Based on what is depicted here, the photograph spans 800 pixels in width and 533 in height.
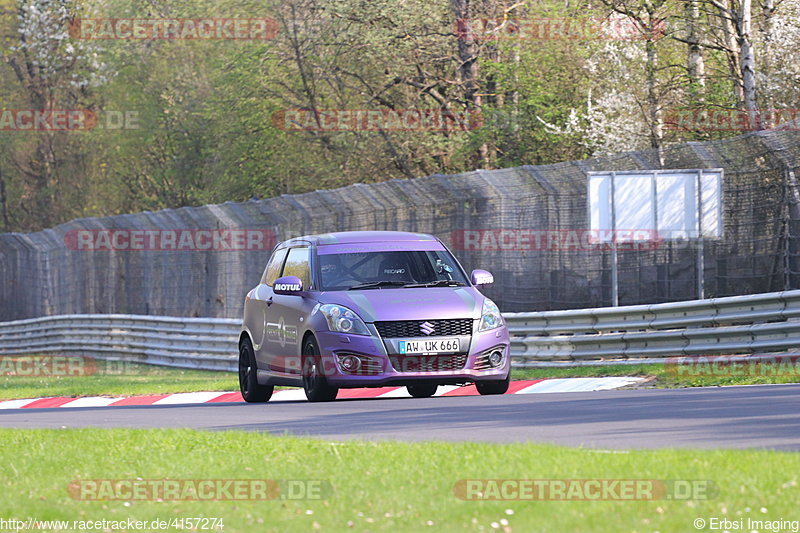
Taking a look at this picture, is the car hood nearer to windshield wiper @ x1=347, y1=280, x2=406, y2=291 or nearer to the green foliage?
windshield wiper @ x1=347, y1=280, x2=406, y2=291

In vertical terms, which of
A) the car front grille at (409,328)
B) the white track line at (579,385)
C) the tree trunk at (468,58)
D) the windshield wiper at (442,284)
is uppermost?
the tree trunk at (468,58)

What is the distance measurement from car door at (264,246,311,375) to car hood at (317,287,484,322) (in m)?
0.47

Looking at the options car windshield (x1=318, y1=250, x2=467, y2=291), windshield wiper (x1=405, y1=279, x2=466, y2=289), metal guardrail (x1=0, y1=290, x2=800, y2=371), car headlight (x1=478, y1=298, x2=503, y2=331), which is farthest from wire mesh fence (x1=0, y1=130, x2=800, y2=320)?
car headlight (x1=478, y1=298, x2=503, y2=331)

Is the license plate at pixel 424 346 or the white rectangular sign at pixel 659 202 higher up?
the white rectangular sign at pixel 659 202

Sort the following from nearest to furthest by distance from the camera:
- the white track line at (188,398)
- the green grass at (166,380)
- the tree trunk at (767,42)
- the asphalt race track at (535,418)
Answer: the asphalt race track at (535,418) → the green grass at (166,380) → the white track line at (188,398) → the tree trunk at (767,42)

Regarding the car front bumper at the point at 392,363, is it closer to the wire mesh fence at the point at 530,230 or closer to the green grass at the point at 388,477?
the green grass at the point at 388,477

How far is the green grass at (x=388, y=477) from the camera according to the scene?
6.50 metres

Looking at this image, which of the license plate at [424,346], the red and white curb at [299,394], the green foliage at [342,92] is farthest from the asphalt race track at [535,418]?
the green foliage at [342,92]

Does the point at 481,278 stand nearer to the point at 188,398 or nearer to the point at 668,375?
the point at 668,375

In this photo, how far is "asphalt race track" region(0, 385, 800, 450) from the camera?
9.85 metres

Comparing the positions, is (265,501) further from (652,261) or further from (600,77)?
(600,77)

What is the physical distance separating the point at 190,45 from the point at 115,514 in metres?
47.0

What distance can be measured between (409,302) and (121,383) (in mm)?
9361

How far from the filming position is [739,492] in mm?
6879
